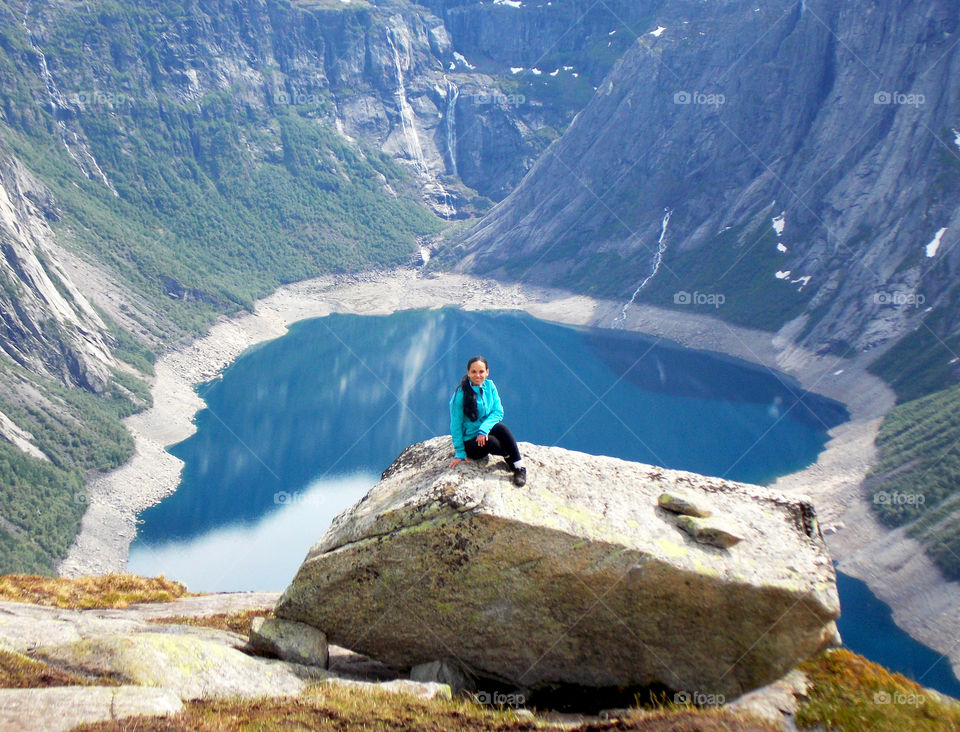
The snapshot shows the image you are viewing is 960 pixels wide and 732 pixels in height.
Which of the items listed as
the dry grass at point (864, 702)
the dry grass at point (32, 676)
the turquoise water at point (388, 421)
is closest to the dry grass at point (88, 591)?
the dry grass at point (32, 676)

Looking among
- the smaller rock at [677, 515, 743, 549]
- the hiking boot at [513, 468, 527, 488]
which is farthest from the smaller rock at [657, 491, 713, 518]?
the hiking boot at [513, 468, 527, 488]

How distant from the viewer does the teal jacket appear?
1247 centimetres

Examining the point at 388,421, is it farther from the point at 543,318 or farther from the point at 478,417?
the point at 478,417

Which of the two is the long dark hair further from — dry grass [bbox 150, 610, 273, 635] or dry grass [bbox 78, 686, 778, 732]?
dry grass [bbox 150, 610, 273, 635]

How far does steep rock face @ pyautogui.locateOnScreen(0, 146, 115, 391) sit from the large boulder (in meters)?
89.3

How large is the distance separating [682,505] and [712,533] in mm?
820

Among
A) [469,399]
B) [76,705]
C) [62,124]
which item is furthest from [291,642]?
[62,124]

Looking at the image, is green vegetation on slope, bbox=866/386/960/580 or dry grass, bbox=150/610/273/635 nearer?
dry grass, bbox=150/610/273/635

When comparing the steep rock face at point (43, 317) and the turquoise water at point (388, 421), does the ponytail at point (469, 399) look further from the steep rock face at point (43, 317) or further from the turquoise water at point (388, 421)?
the steep rock face at point (43, 317)

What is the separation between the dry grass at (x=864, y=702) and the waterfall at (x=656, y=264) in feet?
430

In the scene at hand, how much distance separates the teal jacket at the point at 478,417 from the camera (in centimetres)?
1247

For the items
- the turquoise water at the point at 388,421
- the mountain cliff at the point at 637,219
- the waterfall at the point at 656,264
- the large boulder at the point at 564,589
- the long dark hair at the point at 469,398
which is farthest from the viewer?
the waterfall at the point at 656,264

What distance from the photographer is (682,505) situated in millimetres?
12523

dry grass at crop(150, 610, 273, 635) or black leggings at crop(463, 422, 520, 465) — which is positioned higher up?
black leggings at crop(463, 422, 520, 465)
